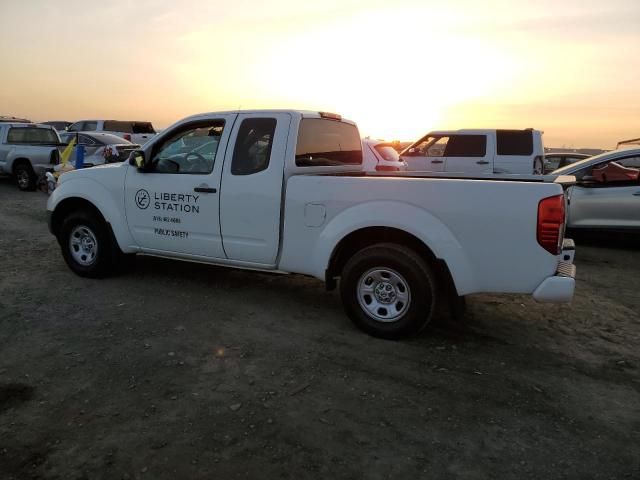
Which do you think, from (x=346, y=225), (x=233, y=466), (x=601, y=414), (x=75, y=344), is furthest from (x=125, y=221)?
(x=601, y=414)

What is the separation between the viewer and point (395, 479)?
2.45 meters

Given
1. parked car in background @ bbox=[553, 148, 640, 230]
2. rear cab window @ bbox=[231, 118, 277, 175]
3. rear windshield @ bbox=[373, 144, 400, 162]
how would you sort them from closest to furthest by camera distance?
rear cab window @ bbox=[231, 118, 277, 175], parked car in background @ bbox=[553, 148, 640, 230], rear windshield @ bbox=[373, 144, 400, 162]

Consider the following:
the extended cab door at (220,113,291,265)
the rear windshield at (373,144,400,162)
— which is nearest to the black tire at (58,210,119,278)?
the extended cab door at (220,113,291,265)

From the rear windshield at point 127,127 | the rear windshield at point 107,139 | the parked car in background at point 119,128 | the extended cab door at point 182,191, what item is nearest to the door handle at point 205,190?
the extended cab door at point 182,191

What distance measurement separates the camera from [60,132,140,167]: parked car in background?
13.5 metres

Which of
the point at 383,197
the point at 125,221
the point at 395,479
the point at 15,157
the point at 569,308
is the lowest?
the point at 395,479

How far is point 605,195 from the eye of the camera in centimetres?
793

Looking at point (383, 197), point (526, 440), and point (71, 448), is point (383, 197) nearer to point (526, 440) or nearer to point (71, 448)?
point (526, 440)

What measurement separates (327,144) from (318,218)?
1237mm

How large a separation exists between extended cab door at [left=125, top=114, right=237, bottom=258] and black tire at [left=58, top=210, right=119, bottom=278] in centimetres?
45

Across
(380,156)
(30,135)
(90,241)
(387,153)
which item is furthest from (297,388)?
(30,135)

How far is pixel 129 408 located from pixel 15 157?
13.4 m

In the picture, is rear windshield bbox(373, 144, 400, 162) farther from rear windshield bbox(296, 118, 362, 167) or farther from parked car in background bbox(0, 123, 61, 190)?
parked car in background bbox(0, 123, 61, 190)

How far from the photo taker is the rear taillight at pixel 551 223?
3443 millimetres
